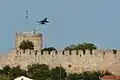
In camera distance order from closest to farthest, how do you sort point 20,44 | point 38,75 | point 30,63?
point 38,75 → point 30,63 → point 20,44

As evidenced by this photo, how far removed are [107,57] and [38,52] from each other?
5.19 m

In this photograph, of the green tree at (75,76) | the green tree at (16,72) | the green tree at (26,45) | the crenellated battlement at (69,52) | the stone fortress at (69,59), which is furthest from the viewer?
the green tree at (26,45)

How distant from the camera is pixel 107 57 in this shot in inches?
2290

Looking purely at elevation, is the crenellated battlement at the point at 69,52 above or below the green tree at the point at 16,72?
above

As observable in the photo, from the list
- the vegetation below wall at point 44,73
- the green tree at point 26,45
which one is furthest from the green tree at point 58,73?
the green tree at point 26,45

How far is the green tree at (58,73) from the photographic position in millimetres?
52844

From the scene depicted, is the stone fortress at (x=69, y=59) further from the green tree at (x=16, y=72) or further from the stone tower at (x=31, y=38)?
the stone tower at (x=31, y=38)

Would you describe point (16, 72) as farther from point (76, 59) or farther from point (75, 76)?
point (75, 76)

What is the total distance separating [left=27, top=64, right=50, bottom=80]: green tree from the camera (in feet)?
181

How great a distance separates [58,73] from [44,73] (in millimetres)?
1228

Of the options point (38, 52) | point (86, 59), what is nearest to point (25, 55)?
point (38, 52)

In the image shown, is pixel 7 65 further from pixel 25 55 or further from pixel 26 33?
pixel 26 33

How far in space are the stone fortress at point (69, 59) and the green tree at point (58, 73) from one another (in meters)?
1.10

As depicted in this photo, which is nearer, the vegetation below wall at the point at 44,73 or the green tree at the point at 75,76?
the green tree at the point at 75,76
